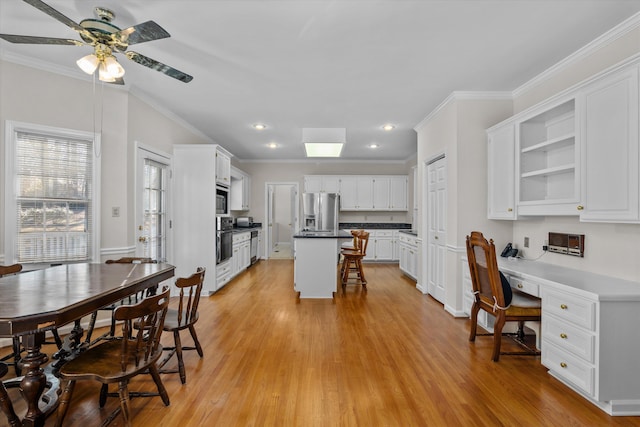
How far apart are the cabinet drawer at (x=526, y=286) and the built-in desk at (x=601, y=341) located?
0.22m

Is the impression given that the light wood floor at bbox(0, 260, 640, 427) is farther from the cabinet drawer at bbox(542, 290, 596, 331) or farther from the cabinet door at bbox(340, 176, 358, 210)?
the cabinet door at bbox(340, 176, 358, 210)

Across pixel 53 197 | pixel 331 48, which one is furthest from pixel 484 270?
pixel 53 197

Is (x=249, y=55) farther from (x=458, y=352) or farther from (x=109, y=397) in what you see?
(x=458, y=352)

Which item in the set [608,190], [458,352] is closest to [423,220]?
[458,352]

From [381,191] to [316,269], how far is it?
12.9ft

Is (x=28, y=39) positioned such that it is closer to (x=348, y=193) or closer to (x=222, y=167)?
(x=222, y=167)

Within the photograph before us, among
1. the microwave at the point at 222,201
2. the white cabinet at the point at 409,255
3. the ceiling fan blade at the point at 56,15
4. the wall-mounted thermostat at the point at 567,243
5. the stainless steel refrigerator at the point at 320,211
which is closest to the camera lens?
the ceiling fan blade at the point at 56,15

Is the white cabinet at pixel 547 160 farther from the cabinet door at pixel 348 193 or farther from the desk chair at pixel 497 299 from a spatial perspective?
the cabinet door at pixel 348 193

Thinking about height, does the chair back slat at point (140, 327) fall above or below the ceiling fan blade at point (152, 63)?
below

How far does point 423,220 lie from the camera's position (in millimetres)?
4789

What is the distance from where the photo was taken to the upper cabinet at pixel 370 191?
7930mm

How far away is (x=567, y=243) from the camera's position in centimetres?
285

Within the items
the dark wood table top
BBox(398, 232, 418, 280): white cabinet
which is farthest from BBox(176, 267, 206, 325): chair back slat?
BBox(398, 232, 418, 280): white cabinet

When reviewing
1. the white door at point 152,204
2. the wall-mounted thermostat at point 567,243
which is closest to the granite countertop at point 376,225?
the white door at point 152,204
